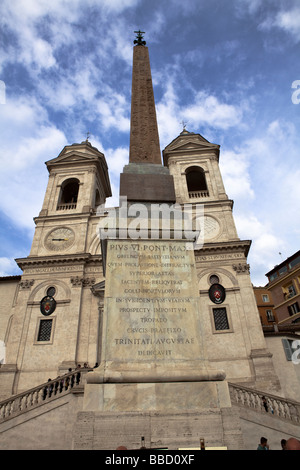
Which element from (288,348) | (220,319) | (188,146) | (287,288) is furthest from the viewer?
(287,288)

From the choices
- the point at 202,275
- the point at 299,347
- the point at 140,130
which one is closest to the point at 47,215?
the point at 202,275

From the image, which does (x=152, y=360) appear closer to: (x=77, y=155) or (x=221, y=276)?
(x=221, y=276)

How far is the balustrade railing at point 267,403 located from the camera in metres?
10.6

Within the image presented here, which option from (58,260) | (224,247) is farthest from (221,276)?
(58,260)

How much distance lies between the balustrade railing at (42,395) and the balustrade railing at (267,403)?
6.14 metres

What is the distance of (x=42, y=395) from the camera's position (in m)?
12.4

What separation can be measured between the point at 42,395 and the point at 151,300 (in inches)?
384

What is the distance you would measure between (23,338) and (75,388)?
9162mm

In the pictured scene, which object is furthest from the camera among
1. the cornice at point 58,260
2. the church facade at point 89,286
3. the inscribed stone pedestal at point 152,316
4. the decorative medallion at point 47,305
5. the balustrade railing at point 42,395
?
the cornice at point 58,260

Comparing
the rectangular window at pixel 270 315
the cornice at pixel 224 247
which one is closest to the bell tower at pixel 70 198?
the cornice at pixel 224 247

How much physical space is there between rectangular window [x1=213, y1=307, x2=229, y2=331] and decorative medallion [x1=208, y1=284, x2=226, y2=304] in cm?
56

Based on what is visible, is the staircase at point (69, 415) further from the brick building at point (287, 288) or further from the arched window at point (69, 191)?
the brick building at point (287, 288)
